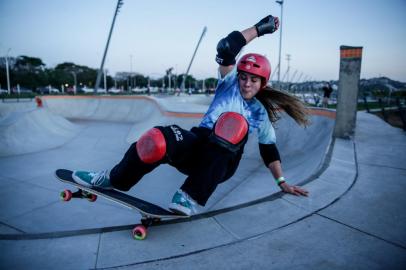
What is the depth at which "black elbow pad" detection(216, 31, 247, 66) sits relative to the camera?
2402mm

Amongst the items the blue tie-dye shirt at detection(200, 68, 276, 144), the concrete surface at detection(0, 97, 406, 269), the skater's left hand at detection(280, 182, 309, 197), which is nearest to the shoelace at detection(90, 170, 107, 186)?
the concrete surface at detection(0, 97, 406, 269)

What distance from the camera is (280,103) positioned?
9.73 feet

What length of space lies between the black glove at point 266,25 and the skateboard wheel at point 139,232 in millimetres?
2152

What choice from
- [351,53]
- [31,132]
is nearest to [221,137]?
[351,53]

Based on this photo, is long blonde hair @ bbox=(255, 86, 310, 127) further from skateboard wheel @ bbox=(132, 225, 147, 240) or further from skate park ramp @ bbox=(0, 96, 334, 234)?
skateboard wheel @ bbox=(132, 225, 147, 240)

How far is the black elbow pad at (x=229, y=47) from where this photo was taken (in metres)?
2.40

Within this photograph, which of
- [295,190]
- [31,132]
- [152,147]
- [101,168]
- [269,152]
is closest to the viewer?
[152,147]

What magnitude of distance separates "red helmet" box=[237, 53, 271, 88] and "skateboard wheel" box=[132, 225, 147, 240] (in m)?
1.69

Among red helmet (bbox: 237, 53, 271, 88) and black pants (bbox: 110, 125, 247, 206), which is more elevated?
red helmet (bbox: 237, 53, 271, 88)

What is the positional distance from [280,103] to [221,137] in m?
1.15

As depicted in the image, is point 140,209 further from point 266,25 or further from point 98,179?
point 266,25

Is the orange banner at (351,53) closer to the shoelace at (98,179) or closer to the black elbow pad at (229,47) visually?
the black elbow pad at (229,47)

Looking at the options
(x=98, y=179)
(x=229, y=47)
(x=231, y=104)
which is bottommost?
(x=98, y=179)

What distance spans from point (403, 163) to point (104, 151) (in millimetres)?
9080
